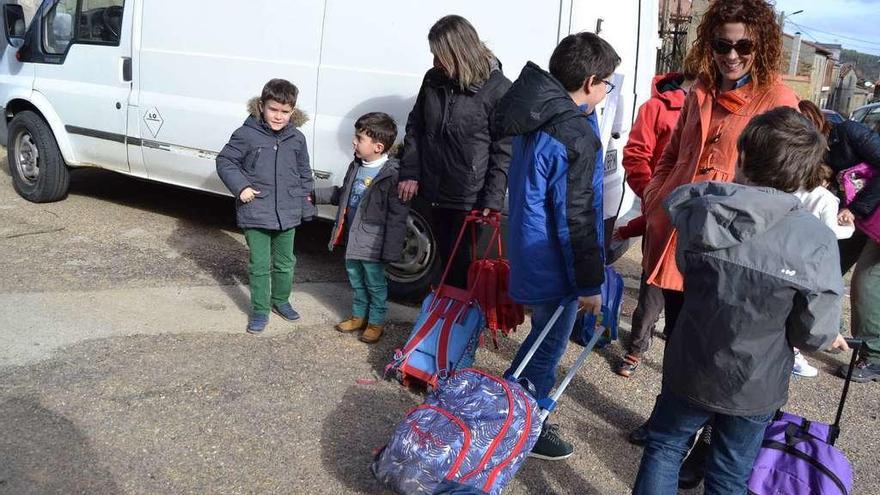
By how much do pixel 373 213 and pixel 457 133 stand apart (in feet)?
2.28

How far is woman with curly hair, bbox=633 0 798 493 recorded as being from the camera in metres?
3.00

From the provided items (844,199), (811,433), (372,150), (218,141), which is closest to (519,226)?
(811,433)

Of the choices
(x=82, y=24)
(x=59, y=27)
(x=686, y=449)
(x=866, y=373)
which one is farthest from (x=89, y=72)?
(x=866, y=373)

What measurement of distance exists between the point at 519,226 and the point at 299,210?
1734 millimetres

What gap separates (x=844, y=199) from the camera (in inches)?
173

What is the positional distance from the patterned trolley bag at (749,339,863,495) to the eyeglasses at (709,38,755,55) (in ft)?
4.03

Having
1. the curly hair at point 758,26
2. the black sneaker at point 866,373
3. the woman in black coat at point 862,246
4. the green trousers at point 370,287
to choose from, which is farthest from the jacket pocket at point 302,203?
the black sneaker at point 866,373

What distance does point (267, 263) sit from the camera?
Answer: 4297 mm

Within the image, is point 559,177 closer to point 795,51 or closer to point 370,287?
point 370,287

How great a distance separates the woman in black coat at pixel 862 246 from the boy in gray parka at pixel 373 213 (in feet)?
8.06

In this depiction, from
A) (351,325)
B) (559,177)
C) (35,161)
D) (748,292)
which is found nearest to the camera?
(748,292)

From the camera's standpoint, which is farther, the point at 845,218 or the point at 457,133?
the point at 845,218

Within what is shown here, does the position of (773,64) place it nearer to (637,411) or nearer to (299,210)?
(637,411)

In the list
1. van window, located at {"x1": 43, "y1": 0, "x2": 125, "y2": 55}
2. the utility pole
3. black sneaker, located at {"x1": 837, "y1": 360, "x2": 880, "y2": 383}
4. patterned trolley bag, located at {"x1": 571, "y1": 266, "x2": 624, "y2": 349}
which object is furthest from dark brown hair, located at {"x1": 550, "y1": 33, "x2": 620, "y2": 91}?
the utility pole
